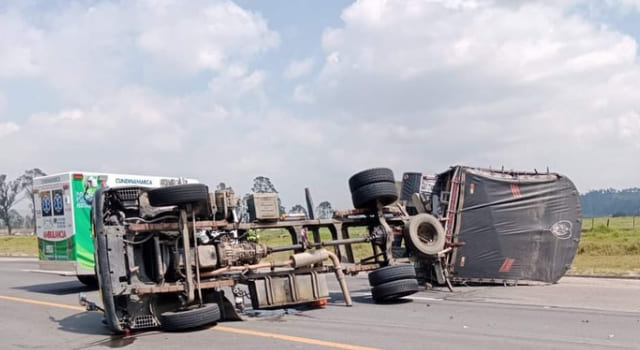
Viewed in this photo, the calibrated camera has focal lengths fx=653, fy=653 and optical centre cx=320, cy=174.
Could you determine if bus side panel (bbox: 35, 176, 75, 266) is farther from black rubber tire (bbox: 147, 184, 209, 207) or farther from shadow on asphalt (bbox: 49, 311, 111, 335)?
black rubber tire (bbox: 147, 184, 209, 207)

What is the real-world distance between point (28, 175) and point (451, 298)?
8371cm

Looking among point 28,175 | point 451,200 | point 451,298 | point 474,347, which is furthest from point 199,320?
point 28,175

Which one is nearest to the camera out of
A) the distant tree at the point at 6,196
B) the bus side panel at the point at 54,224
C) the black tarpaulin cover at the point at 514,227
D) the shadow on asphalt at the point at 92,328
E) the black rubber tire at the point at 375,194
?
the shadow on asphalt at the point at 92,328

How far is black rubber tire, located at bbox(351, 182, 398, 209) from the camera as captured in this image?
11.2m

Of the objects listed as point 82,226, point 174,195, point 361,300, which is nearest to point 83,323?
point 174,195

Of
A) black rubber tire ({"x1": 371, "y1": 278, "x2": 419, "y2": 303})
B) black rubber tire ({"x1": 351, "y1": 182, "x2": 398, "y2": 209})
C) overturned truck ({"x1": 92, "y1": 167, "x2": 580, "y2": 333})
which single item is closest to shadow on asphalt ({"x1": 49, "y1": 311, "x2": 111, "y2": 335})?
overturned truck ({"x1": 92, "y1": 167, "x2": 580, "y2": 333})

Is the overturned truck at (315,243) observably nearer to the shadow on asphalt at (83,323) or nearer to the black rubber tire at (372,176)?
the black rubber tire at (372,176)

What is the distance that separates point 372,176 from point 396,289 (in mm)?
1962

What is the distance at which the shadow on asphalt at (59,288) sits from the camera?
14836mm

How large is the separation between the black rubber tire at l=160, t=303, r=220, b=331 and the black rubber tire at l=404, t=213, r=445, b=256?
171 inches

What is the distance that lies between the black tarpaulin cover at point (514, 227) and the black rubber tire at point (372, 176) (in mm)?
2330

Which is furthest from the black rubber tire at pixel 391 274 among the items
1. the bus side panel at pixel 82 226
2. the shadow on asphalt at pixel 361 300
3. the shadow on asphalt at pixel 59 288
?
the shadow on asphalt at pixel 59 288

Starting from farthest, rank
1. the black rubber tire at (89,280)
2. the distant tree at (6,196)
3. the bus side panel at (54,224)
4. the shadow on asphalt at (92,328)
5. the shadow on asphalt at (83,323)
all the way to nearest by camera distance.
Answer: the distant tree at (6,196)
the black rubber tire at (89,280)
the bus side panel at (54,224)
the shadow on asphalt at (83,323)
the shadow on asphalt at (92,328)

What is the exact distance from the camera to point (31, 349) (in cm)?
802
